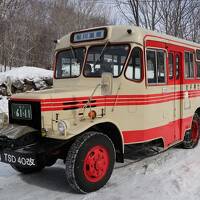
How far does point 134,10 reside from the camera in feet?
63.8

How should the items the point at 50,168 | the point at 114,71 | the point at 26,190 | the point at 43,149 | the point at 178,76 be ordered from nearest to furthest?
1. the point at 43,149
2. the point at 26,190
3. the point at 114,71
4. the point at 50,168
5. the point at 178,76

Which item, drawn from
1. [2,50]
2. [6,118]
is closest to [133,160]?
[6,118]

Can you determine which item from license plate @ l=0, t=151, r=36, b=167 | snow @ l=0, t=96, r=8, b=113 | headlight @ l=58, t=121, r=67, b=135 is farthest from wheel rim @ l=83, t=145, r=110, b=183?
snow @ l=0, t=96, r=8, b=113

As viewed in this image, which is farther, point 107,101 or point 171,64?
point 171,64

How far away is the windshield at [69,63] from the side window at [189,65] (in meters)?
2.70

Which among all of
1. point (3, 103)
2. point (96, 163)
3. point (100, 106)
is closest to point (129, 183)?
point (96, 163)

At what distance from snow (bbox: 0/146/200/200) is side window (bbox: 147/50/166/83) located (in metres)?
1.66

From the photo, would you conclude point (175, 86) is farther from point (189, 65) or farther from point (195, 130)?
point (195, 130)

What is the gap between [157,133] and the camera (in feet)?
23.9

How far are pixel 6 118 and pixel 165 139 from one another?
10.4 feet

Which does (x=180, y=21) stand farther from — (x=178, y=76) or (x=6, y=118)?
(x=6, y=118)

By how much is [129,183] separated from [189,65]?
3635 mm

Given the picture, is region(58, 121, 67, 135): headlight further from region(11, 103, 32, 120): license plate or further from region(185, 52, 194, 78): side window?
region(185, 52, 194, 78): side window

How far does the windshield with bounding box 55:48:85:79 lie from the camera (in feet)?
23.3
